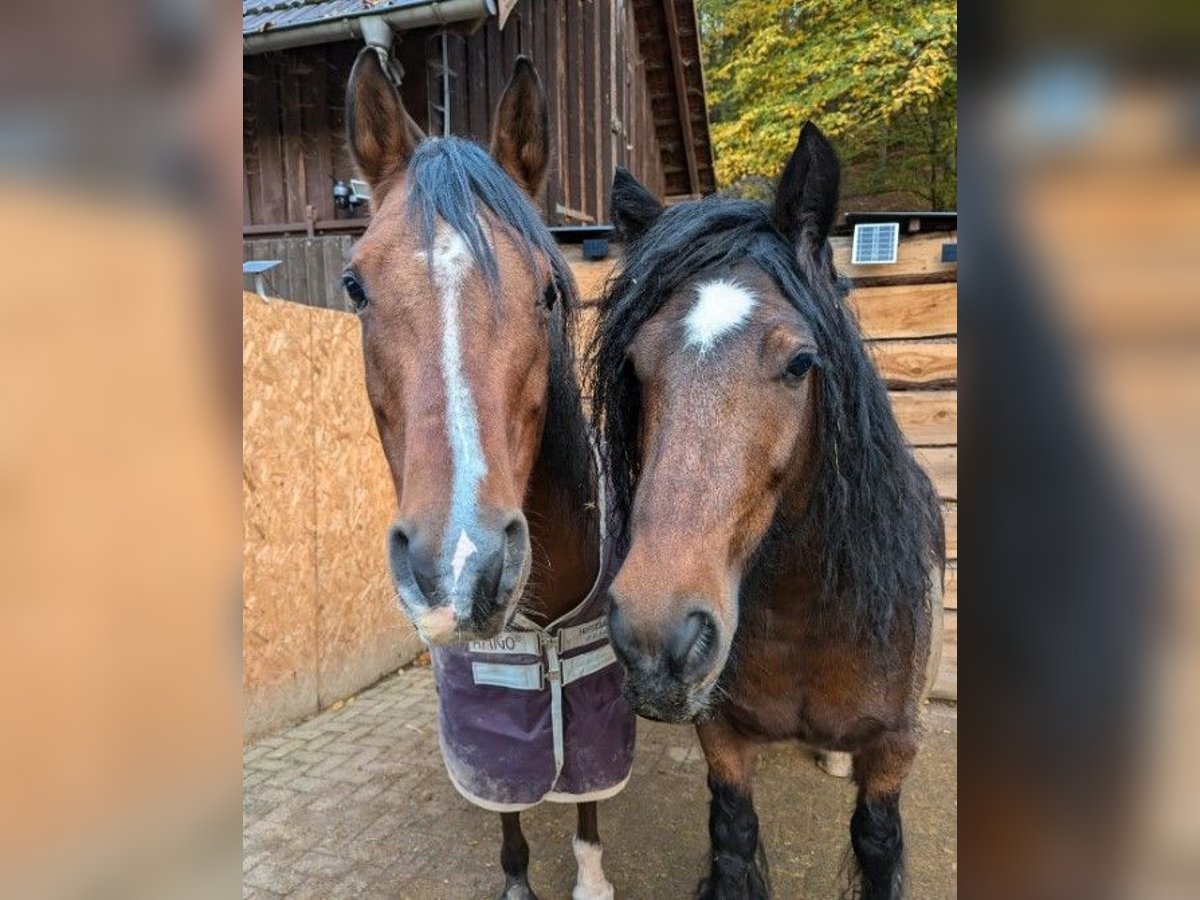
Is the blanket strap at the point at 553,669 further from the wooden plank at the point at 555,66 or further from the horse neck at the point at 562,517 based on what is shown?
the wooden plank at the point at 555,66

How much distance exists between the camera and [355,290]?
5.67 feet

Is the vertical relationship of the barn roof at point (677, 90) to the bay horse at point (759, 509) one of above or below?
above

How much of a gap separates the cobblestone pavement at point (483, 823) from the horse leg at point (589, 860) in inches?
6.7

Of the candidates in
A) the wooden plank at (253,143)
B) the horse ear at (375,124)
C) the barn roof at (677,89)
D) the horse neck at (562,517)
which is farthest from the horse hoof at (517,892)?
the barn roof at (677,89)

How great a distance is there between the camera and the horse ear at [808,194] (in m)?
1.68

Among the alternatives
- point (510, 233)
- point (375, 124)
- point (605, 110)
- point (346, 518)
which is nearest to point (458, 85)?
point (605, 110)

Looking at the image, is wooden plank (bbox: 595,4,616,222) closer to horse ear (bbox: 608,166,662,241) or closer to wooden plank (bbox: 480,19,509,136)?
wooden plank (bbox: 480,19,509,136)

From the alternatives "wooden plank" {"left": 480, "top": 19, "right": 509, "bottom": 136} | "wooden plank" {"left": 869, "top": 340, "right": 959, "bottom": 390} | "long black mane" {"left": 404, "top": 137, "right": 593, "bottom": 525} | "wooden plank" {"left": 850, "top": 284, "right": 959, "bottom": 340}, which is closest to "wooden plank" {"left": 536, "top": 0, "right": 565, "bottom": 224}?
"wooden plank" {"left": 480, "top": 19, "right": 509, "bottom": 136}

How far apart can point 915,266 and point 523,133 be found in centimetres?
315

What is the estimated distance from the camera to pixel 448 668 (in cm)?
258

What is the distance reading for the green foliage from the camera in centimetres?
1020

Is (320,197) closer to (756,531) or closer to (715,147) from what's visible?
(756,531)
